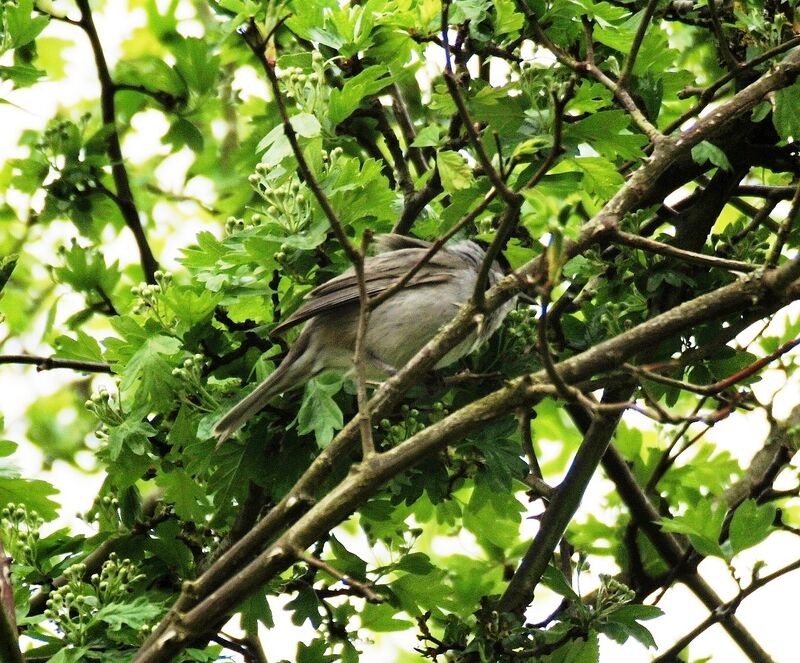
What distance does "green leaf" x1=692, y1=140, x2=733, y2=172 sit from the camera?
436cm

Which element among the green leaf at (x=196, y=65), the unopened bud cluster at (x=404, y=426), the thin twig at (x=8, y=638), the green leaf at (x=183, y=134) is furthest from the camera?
the green leaf at (x=183, y=134)

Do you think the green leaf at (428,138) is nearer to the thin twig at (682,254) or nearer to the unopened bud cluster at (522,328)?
the unopened bud cluster at (522,328)

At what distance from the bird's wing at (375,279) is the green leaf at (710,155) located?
118 centimetres

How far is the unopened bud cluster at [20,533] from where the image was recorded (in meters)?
4.18

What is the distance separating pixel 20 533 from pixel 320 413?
4.57ft

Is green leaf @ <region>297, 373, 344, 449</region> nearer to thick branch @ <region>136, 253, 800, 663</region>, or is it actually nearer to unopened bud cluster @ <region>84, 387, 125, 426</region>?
thick branch @ <region>136, 253, 800, 663</region>

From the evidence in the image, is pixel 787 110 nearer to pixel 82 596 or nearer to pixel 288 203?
pixel 288 203

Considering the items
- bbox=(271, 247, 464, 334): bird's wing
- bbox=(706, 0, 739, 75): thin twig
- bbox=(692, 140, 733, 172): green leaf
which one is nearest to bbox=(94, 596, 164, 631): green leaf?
bbox=(271, 247, 464, 334): bird's wing

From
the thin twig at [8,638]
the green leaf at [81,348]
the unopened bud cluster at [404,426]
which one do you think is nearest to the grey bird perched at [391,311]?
the unopened bud cluster at [404,426]

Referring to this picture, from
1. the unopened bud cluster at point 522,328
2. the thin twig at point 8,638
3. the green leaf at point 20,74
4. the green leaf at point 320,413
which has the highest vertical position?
the green leaf at point 20,74

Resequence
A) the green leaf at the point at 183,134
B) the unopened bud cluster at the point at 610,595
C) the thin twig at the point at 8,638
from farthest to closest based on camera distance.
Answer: the green leaf at the point at 183,134
the unopened bud cluster at the point at 610,595
the thin twig at the point at 8,638

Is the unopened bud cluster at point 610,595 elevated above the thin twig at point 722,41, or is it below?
below

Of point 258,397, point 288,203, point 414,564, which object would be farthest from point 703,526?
point 288,203

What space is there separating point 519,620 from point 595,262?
4.86 ft
